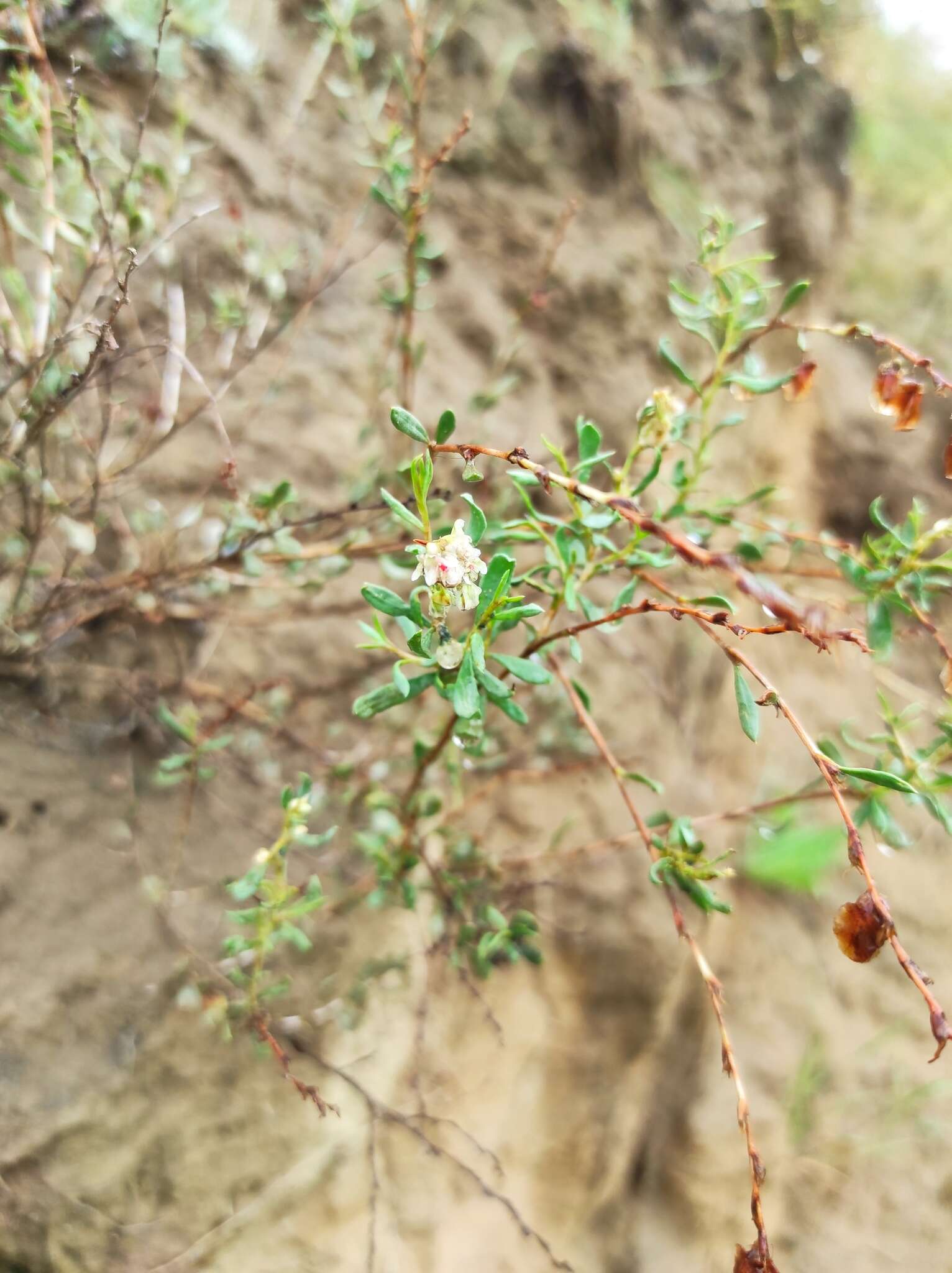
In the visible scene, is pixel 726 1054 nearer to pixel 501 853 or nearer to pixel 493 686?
pixel 493 686

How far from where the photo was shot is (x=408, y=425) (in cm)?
75

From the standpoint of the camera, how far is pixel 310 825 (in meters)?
1.51

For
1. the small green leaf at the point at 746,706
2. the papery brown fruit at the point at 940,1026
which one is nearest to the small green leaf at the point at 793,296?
the small green leaf at the point at 746,706

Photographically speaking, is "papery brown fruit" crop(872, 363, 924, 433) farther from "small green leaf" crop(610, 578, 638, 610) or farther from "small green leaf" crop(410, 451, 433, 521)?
"small green leaf" crop(410, 451, 433, 521)

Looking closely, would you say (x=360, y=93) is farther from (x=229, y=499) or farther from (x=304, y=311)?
(x=229, y=499)

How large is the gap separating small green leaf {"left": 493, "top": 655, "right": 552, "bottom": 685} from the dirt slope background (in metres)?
0.57

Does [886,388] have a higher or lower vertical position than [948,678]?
higher

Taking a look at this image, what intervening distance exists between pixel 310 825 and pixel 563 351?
50.9 inches

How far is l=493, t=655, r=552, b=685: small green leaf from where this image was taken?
2.85 feet

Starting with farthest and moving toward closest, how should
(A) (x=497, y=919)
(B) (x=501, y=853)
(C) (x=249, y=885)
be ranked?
1. (B) (x=501, y=853)
2. (A) (x=497, y=919)
3. (C) (x=249, y=885)

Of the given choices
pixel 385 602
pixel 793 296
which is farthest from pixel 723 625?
pixel 793 296

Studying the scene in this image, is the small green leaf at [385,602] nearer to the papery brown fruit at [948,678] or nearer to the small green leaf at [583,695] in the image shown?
the small green leaf at [583,695]

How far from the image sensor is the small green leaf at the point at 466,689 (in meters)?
0.76

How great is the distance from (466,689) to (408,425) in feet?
0.82
